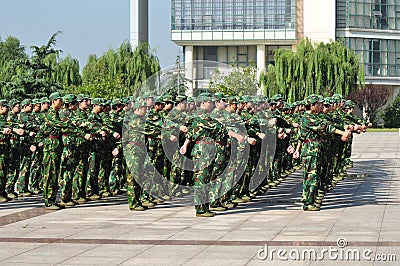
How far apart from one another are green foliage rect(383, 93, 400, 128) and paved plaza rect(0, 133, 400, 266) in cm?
5254

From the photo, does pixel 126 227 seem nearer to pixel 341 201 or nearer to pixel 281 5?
pixel 341 201

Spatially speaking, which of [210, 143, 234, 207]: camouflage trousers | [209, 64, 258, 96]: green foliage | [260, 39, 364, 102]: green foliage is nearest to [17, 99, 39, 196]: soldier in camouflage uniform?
[210, 143, 234, 207]: camouflage trousers

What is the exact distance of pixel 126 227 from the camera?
11.6 meters

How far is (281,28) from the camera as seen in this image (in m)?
72.4

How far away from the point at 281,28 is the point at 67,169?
6003 centimetres

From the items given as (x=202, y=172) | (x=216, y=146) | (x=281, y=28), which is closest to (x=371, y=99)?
(x=281, y=28)

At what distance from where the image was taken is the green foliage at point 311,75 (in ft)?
191

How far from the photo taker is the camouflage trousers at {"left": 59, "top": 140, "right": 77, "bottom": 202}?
14.0 metres

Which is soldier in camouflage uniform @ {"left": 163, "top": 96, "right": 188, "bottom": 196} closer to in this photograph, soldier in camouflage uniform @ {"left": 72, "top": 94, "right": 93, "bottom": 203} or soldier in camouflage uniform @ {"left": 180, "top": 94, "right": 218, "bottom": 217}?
soldier in camouflage uniform @ {"left": 180, "top": 94, "right": 218, "bottom": 217}

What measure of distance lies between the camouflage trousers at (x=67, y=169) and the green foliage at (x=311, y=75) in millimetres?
44223

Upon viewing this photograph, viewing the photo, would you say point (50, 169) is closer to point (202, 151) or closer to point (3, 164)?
point (3, 164)

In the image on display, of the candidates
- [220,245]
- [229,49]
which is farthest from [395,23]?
[220,245]

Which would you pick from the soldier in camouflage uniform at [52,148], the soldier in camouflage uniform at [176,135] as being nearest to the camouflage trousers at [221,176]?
the soldier in camouflage uniform at [176,135]

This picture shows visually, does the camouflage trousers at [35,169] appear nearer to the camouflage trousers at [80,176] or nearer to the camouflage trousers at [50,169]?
the camouflage trousers at [80,176]
